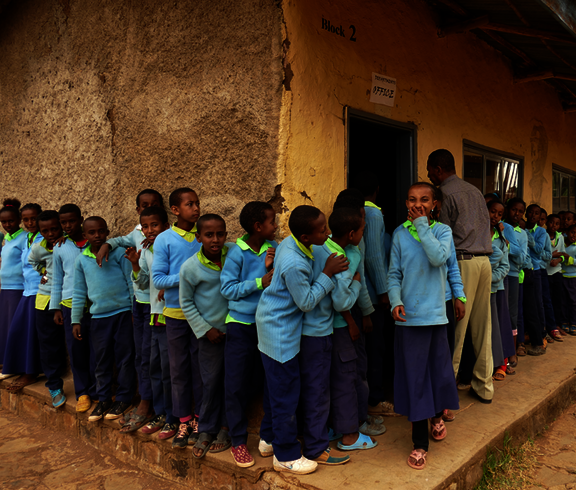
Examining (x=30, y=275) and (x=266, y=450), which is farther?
(x=30, y=275)

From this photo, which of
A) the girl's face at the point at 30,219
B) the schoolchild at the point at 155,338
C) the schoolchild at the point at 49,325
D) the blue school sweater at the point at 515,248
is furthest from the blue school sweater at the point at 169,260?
the blue school sweater at the point at 515,248

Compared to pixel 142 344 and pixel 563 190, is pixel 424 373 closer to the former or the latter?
pixel 142 344

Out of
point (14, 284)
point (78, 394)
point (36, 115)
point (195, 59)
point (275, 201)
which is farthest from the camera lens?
point (36, 115)

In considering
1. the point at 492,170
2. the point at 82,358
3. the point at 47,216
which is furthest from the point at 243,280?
the point at 492,170

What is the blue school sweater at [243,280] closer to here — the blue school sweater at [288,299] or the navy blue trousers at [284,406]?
the blue school sweater at [288,299]

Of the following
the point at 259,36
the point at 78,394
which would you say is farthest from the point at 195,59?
the point at 78,394

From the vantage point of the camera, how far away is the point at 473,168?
191 inches

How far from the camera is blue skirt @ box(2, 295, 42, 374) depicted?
397 cm

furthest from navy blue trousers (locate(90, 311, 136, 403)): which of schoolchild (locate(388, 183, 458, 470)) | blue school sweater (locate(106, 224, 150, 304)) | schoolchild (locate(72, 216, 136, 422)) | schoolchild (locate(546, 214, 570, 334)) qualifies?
schoolchild (locate(546, 214, 570, 334))

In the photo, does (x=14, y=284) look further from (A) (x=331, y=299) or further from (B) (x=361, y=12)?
(B) (x=361, y=12)

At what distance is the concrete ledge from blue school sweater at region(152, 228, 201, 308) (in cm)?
98

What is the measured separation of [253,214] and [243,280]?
0.38 metres

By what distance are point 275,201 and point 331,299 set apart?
74cm

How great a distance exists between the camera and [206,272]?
2613 mm
